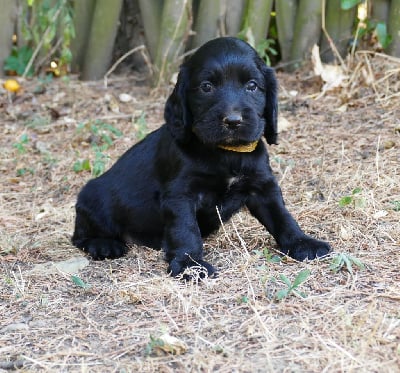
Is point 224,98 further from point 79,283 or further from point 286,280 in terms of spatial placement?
point 79,283

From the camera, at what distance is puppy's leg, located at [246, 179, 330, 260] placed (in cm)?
403

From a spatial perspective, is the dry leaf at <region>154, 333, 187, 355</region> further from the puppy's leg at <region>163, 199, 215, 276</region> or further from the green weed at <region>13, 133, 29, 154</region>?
the green weed at <region>13, 133, 29, 154</region>

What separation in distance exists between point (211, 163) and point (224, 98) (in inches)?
14.1

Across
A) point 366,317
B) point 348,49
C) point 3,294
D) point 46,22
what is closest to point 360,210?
point 366,317

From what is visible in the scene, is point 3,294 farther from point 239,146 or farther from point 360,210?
point 360,210

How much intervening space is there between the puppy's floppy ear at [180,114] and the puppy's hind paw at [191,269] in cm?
66

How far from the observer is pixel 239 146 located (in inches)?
159

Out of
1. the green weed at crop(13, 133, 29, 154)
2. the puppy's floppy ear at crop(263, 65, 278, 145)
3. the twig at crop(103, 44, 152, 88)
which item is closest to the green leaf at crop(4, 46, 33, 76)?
the twig at crop(103, 44, 152, 88)

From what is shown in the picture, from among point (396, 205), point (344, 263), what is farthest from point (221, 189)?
point (396, 205)

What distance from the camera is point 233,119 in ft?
12.5

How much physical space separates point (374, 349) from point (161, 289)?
1098 millimetres

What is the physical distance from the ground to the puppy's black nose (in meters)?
0.68

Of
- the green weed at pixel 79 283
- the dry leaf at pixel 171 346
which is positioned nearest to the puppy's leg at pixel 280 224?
the green weed at pixel 79 283

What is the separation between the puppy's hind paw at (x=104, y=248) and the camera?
4.46 m
